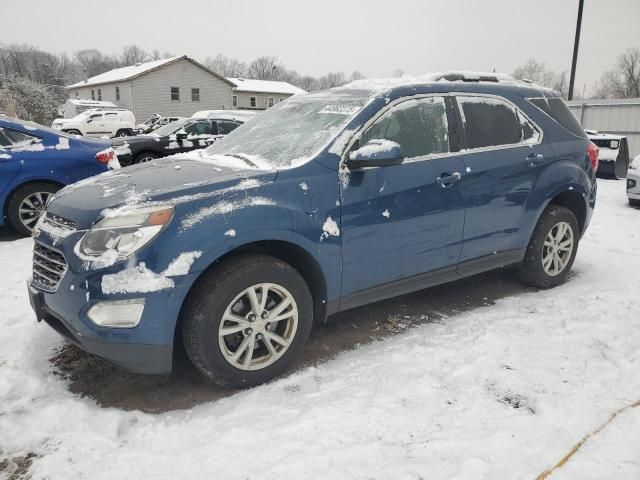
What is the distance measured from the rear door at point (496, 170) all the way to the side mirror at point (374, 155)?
0.84 metres

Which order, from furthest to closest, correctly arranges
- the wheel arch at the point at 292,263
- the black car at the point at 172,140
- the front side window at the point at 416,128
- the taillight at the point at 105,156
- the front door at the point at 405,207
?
1. the black car at the point at 172,140
2. the taillight at the point at 105,156
3. the front side window at the point at 416,128
4. the front door at the point at 405,207
5. the wheel arch at the point at 292,263

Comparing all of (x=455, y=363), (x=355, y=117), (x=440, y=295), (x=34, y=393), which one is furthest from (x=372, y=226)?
(x=34, y=393)

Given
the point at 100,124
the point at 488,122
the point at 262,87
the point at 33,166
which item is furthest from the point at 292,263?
the point at 262,87

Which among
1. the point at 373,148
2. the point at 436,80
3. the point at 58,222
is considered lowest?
the point at 58,222

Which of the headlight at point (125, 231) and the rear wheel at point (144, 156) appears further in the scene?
the rear wheel at point (144, 156)

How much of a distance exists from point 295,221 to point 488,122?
79.8 inches

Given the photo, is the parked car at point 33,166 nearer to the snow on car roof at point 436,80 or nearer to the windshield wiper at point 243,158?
the windshield wiper at point 243,158

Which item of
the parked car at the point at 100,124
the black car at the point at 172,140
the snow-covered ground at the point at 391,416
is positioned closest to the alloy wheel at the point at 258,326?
the snow-covered ground at the point at 391,416

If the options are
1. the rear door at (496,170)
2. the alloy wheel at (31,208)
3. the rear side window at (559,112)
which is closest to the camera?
the rear door at (496,170)

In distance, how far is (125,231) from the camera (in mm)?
2619

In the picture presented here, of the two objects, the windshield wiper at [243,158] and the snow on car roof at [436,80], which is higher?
Result: the snow on car roof at [436,80]

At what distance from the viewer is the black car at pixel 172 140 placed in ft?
34.7

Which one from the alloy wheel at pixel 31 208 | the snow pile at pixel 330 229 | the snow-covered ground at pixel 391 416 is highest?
the snow pile at pixel 330 229

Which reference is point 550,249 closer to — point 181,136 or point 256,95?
point 181,136
